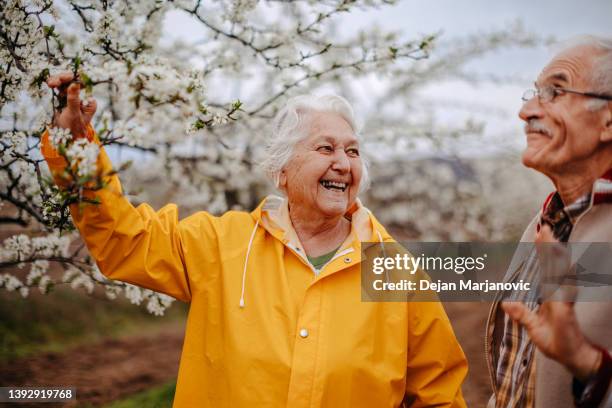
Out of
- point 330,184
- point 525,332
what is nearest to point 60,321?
point 330,184

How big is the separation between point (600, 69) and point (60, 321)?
259 inches

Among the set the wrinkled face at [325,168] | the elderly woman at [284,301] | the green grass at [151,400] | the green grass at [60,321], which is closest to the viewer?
the elderly woman at [284,301]

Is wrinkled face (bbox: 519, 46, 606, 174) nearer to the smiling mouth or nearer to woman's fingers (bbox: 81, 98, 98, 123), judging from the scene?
the smiling mouth

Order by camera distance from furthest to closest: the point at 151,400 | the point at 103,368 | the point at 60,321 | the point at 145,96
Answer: the point at 60,321, the point at 103,368, the point at 151,400, the point at 145,96

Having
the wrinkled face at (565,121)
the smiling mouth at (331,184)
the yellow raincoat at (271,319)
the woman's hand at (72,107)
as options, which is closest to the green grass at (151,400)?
the yellow raincoat at (271,319)

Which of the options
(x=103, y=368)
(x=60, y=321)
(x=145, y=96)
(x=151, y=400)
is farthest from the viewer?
(x=60, y=321)

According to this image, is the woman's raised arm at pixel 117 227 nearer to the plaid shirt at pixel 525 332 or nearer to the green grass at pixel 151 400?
the plaid shirt at pixel 525 332

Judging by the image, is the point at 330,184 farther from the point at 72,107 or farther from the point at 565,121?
the point at 72,107

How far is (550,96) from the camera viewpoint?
1668mm

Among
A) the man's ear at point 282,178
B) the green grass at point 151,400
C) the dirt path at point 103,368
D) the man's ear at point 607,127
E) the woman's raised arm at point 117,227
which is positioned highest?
the man's ear at point 282,178

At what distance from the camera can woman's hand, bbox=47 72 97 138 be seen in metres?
1.58

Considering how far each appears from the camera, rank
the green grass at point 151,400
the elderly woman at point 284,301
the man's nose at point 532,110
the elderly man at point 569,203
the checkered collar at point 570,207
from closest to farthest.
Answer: the elderly man at point 569,203, the checkered collar at point 570,207, the man's nose at point 532,110, the elderly woman at point 284,301, the green grass at point 151,400

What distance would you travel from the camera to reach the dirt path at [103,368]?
4332 millimetres

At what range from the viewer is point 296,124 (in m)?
2.28
